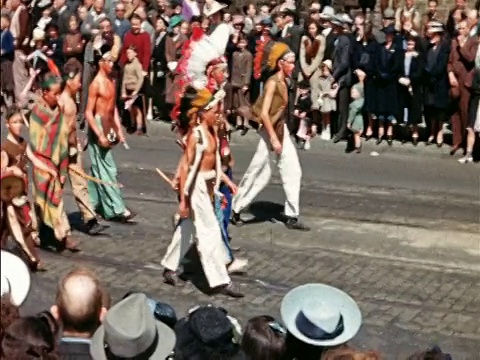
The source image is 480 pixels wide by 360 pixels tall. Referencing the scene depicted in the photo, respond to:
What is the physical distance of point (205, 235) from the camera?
1016 centimetres

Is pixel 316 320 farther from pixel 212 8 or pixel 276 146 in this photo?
pixel 212 8

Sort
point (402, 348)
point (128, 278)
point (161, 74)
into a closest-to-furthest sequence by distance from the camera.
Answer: point (402, 348) < point (128, 278) < point (161, 74)

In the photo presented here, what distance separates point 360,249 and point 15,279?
6.85m

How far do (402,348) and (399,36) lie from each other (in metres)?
8.63

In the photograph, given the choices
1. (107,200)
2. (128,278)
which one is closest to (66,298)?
(128,278)

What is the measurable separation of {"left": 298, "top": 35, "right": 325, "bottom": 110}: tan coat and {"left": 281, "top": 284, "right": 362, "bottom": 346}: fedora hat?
1191 cm

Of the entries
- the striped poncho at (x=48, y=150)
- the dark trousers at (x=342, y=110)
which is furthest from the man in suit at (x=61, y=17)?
the striped poncho at (x=48, y=150)

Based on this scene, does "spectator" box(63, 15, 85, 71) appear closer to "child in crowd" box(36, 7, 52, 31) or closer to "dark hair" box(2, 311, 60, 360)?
"child in crowd" box(36, 7, 52, 31)

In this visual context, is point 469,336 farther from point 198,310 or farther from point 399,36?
point 399,36

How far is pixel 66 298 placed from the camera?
557cm

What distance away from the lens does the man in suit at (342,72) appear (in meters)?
17.3

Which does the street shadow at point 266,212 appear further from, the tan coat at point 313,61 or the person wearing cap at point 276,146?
the tan coat at point 313,61

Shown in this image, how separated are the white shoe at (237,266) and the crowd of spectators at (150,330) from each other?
486 cm

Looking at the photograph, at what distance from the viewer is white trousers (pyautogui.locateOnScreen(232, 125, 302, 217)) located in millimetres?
12430
